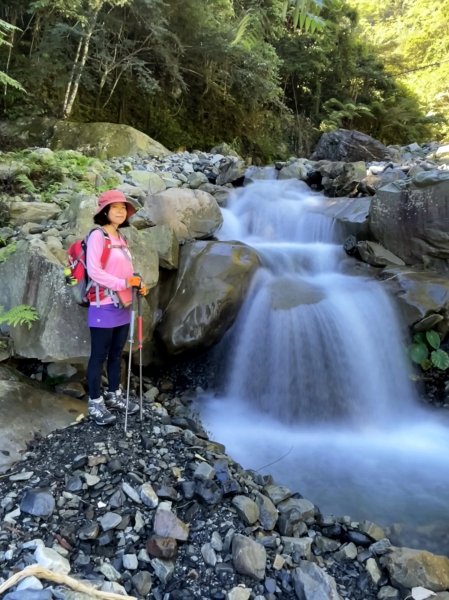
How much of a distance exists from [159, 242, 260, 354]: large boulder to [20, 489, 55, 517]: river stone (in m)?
3.02

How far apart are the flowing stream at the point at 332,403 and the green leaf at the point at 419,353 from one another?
12 centimetres

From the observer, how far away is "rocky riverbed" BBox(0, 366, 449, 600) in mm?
2697

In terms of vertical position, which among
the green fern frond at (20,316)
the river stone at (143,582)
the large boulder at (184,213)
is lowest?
the river stone at (143,582)

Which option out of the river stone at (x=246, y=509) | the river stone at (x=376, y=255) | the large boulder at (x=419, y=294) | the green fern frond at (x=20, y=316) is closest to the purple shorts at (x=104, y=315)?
the green fern frond at (x=20, y=316)

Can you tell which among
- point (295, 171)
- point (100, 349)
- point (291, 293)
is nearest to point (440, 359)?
point (291, 293)

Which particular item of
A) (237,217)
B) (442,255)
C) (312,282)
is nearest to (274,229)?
(237,217)

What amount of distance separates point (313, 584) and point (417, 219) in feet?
20.1

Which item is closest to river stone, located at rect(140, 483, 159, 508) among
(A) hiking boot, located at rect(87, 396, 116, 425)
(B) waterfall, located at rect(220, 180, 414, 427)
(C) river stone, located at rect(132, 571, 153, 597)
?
(C) river stone, located at rect(132, 571, 153, 597)

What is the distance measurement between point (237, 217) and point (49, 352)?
18.5ft

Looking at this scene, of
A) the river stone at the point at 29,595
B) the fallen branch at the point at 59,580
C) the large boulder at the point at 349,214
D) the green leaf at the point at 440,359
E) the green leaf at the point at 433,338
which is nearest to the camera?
the river stone at the point at 29,595

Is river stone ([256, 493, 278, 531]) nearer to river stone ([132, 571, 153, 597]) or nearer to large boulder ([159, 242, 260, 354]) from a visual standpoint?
river stone ([132, 571, 153, 597])

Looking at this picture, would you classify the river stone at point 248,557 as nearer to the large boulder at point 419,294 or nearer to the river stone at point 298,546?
the river stone at point 298,546

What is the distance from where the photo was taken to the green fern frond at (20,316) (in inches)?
171

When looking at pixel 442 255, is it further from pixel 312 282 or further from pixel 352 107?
pixel 352 107
